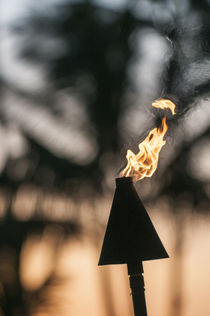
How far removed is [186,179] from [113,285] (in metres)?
1.03

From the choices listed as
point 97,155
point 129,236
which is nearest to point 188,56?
point 97,155

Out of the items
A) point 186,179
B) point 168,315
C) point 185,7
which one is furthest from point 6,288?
point 185,7

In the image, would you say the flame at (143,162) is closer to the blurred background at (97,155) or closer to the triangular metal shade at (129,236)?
the triangular metal shade at (129,236)

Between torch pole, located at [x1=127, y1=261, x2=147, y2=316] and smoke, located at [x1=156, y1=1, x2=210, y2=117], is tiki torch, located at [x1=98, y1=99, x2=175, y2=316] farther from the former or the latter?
smoke, located at [x1=156, y1=1, x2=210, y2=117]

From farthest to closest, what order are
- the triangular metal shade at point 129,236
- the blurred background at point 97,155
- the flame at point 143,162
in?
1. the blurred background at point 97,155
2. the flame at point 143,162
3. the triangular metal shade at point 129,236

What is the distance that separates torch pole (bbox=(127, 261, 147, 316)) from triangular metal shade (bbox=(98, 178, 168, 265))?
0.04 m

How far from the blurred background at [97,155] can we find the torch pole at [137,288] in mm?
2109

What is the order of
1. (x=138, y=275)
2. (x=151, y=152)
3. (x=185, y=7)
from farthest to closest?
(x=185, y=7) < (x=151, y=152) < (x=138, y=275)

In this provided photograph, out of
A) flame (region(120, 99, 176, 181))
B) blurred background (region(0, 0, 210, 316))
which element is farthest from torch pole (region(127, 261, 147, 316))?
blurred background (region(0, 0, 210, 316))

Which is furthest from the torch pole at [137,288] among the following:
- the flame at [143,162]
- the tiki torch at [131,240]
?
the flame at [143,162]

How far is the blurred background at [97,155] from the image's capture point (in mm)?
4711

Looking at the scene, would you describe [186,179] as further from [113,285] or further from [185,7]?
→ [185,7]

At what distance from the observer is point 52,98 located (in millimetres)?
4922

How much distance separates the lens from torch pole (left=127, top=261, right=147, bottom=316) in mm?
2508
